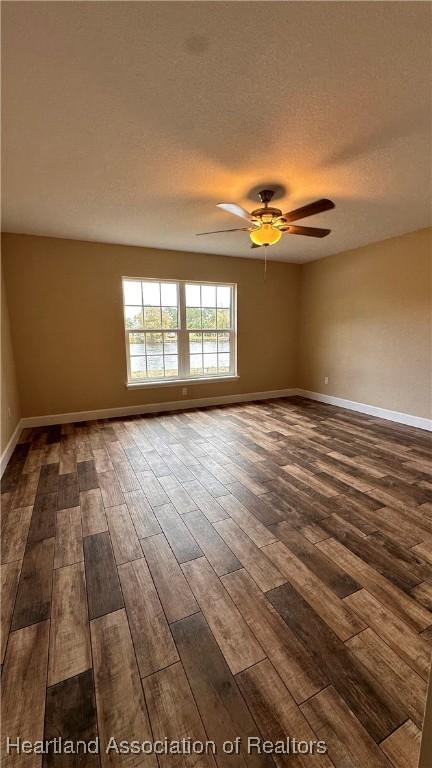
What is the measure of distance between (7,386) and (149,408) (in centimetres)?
197

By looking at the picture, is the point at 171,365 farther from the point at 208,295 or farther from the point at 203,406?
the point at 208,295

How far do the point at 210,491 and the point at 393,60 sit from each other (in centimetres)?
277

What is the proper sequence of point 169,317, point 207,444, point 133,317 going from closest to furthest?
point 207,444 < point 133,317 < point 169,317

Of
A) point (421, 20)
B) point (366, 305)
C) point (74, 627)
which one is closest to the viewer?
point (421, 20)

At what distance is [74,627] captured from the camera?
51.7 inches

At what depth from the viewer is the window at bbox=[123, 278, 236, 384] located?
464cm

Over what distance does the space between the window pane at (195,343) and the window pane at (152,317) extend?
1.89ft

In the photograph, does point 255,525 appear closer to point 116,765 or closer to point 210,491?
point 210,491

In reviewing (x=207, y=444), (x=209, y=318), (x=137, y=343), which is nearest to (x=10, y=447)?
(x=207, y=444)

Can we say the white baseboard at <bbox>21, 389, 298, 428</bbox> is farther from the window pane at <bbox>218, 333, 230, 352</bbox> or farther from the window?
the window pane at <bbox>218, 333, 230, 352</bbox>

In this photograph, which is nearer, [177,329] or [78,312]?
[78,312]

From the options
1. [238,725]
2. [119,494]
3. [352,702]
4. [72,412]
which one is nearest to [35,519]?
[119,494]

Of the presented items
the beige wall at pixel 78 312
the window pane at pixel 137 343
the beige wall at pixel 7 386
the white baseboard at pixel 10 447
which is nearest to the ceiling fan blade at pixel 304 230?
the beige wall at pixel 78 312

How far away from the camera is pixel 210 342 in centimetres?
520
